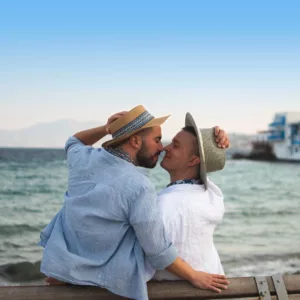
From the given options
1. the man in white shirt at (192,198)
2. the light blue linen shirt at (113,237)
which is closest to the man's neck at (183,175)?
the man in white shirt at (192,198)

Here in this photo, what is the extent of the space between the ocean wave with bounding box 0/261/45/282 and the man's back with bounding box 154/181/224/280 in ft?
18.9

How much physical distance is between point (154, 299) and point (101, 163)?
2.08 feet

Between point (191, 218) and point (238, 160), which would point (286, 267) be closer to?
point (191, 218)

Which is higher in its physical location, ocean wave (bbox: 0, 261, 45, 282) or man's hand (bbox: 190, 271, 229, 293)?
man's hand (bbox: 190, 271, 229, 293)

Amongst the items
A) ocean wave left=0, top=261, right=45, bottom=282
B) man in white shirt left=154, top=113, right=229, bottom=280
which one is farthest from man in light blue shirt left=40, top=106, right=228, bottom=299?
ocean wave left=0, top=261, right=45, bottom=282

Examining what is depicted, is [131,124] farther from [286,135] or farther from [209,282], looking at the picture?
[286,135]

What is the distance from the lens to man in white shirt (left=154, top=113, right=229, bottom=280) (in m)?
2.19

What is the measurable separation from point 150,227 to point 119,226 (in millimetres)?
146

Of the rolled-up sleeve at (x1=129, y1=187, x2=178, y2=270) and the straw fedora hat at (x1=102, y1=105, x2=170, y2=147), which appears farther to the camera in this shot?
the straw fedora hat at (x1=102, y1=105, x2=170, y2=147)

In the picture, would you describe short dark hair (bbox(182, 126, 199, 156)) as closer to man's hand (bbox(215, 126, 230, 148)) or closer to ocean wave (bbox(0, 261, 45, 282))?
man's hand (bbox(215, 126, 230, 148))

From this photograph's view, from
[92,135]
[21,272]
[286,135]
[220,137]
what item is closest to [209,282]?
[220,137]

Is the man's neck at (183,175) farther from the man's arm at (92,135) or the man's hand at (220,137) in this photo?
the man's arm at (92,135)

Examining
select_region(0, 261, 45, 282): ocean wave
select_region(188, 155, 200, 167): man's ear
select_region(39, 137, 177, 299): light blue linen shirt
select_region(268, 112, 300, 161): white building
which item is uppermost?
select_region(188, 155, 200, 167): man's ear

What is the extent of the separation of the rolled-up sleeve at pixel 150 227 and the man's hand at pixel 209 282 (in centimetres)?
19
